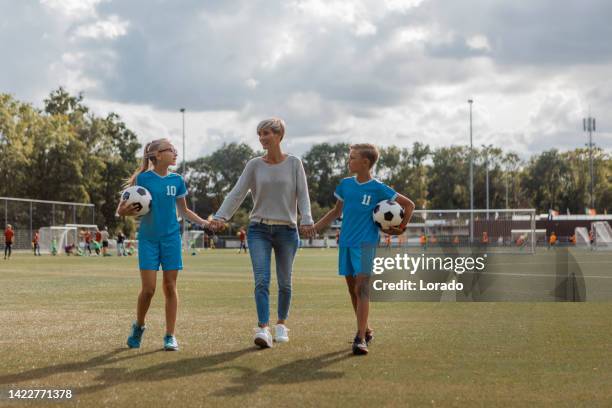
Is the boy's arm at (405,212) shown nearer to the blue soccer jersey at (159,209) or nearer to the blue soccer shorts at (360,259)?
the blue soccer shorts at (360,259)

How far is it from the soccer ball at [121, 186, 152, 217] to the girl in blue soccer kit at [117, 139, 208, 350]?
6cm

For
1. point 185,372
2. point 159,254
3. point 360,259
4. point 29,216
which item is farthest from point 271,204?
point 29,216

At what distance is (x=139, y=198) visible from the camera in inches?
299

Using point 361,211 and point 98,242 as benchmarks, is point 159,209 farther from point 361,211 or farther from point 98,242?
point 98,242

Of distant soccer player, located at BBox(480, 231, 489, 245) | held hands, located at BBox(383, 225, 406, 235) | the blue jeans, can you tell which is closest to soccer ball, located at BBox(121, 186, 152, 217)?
the blue jeans

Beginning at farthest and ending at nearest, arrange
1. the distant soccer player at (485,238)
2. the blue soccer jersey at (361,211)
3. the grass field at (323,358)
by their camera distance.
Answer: the distant soccer player at (485,238), the blue soccer jersey at (361,211), the grass field at (323,358)

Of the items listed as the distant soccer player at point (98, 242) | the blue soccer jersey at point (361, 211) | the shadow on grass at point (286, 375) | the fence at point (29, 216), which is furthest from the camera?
the fence at point (29, 216)

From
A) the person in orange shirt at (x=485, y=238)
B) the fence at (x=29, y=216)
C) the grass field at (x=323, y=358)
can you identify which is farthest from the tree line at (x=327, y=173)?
the grass field at (x=323, y=358)

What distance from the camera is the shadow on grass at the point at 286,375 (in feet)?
18.9

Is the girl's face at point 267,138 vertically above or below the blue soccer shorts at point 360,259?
above

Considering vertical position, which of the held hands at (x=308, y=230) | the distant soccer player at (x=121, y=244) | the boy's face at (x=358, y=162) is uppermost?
the boy's face at (x=358, y=162)

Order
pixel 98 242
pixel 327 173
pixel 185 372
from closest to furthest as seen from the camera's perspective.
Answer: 1. pixel 185 372
2. pixel 98 242
3. pixel 327 173

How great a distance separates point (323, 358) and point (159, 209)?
6.65ft

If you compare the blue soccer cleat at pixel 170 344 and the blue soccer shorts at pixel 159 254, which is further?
the blue soccer shorts at pixel 159 254
